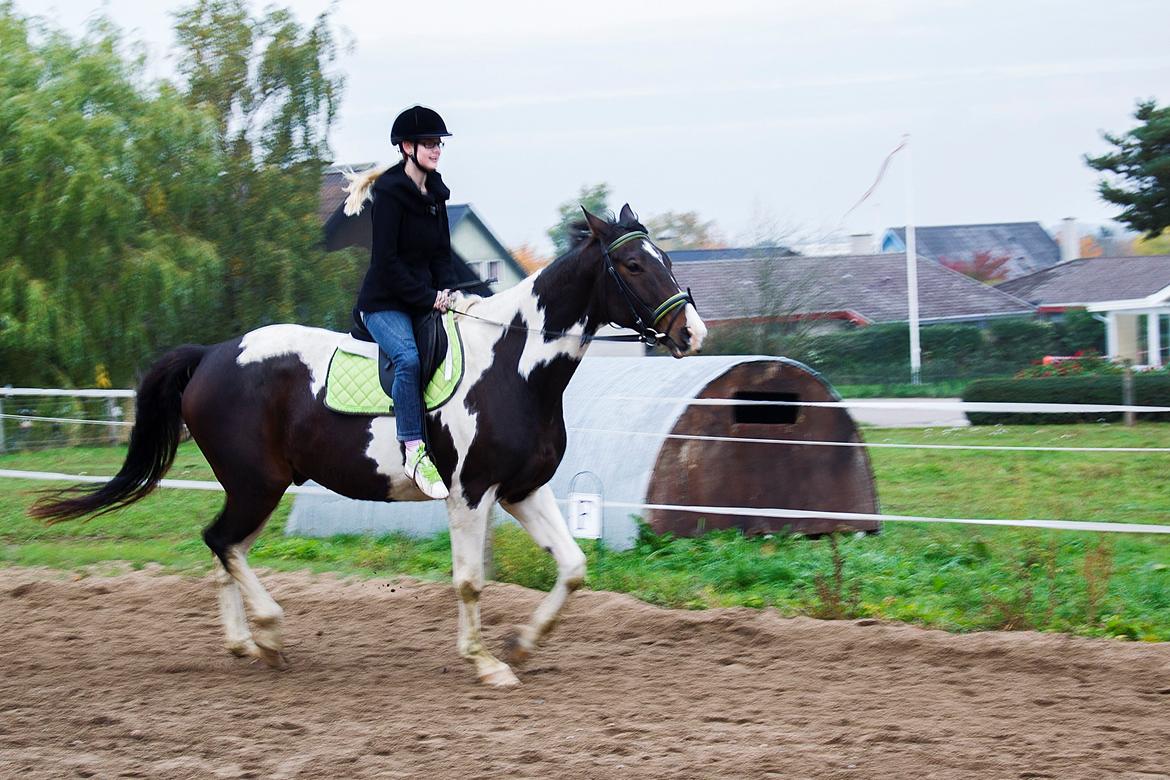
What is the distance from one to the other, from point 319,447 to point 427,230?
130cm

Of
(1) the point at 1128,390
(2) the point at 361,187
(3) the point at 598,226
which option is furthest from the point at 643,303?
(1) the point at 1128,390

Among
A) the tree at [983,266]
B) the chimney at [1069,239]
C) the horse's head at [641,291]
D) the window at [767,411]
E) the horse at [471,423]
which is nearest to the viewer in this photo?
the horse's head at [641,291]

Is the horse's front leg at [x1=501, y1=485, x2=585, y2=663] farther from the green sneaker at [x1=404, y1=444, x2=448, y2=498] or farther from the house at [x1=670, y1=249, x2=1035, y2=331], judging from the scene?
the house at [x1=670, y1=249, x2=1035, y2=331]

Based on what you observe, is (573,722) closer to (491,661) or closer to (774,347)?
(491,661)

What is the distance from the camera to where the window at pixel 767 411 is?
10.7 metres

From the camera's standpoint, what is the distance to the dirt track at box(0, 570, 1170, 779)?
179 inches

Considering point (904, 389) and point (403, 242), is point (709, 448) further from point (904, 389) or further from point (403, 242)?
point (904, 389)

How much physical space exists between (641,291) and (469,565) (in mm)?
1651

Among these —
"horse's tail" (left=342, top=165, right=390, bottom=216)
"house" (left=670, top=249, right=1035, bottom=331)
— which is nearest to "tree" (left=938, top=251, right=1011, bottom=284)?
"house" (left=670, top=249, right=1035, bottom=331)

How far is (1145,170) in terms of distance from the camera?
3203 cm

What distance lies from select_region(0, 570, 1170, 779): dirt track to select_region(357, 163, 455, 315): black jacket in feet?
6.44

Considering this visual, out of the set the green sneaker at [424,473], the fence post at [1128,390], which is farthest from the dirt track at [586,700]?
the fence post at [1128,390]

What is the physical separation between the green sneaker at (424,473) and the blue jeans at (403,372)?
0.30 ft

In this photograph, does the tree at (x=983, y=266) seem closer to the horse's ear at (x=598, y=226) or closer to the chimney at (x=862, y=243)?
the chimney at (x=862, y=243)
